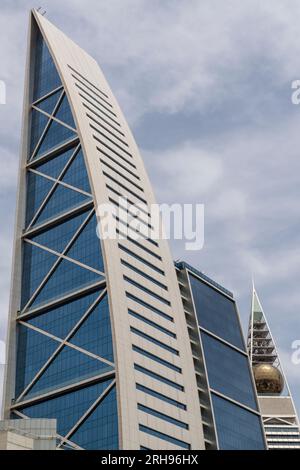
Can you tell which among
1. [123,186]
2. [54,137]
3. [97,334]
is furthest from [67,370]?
[54,137]

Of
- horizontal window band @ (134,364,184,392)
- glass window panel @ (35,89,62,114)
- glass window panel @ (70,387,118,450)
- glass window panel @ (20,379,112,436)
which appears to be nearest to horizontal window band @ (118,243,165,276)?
horizontal window band @ (134,364,184,392)

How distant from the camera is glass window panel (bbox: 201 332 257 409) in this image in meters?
132

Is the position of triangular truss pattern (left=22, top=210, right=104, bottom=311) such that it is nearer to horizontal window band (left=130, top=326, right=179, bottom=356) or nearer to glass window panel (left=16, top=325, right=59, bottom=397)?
glass window panel (left=16, top=325, right=59, bottom=397)

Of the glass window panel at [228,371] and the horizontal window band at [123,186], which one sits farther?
the glass window panel at [228,371]

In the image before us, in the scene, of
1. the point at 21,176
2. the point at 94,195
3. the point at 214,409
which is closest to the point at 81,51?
the point at 21,176

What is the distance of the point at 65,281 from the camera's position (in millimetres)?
121625

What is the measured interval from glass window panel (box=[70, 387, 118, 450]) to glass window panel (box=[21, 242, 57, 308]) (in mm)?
28297

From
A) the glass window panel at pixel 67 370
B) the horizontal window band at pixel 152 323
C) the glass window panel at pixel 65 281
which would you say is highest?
the glass window panel at pixel 65 281

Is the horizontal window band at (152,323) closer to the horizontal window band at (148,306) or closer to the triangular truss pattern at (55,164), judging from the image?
the horizontal window band at (148,306)

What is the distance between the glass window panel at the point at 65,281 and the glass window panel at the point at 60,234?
156 inches

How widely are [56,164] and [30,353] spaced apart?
3639 cm

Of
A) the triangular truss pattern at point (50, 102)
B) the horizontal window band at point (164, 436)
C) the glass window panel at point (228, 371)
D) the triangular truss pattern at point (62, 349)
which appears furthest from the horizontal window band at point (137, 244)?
the triangular truss pattern at point (50, 102)

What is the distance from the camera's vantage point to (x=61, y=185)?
438 feet

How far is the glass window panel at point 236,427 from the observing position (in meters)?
126
